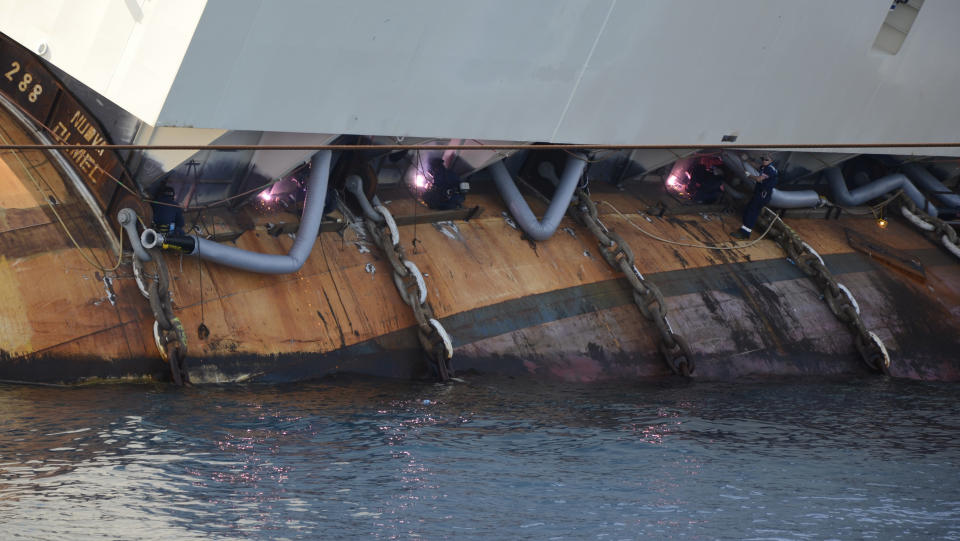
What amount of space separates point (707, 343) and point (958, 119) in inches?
228

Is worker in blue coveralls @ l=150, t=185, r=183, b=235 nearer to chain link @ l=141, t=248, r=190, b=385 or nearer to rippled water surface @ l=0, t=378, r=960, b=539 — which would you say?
chain link @ l=141, t=248, r=190, b=385

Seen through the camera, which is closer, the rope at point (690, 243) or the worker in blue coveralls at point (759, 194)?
the rope at point (690, 243)

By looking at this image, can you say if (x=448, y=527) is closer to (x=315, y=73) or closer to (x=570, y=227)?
(x=315, y=73)

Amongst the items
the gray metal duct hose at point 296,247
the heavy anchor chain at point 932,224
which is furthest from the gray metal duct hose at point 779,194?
the gray metal duct hose at point 296,247

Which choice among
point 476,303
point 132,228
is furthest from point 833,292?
point 132,228

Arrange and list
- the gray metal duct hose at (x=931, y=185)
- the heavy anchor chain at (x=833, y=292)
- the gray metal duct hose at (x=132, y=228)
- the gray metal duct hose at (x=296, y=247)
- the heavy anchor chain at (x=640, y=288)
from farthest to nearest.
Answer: the gray metal duct hose at (x=931, y=185)
the heavy anchor chain at (x=833, y=292)
the heavy anchor chain at (x=640, y=288)
the gray metal duct hose at (x=296, y=247)
the gray metal duct hose at (x=132, y=228)

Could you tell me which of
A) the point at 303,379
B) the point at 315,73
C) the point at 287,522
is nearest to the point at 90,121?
the point at 315,73

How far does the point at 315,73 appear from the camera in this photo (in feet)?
24.5

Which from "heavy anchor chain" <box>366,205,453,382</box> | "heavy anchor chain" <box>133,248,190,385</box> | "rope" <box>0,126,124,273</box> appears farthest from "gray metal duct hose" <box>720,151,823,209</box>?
"rope" <box>0,126,124,273</box>

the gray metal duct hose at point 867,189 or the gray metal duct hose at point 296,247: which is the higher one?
the gray metal duct hose at point 867,189

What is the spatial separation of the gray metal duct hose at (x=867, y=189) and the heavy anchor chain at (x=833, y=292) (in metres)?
1.86

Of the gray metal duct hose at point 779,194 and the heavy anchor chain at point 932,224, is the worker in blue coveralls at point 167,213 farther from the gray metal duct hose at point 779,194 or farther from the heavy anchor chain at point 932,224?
the heavy anchor chain at point 932,224

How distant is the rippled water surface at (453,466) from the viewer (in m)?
5.20

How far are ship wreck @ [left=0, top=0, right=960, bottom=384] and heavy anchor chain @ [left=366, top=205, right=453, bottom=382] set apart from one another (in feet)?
0.11
